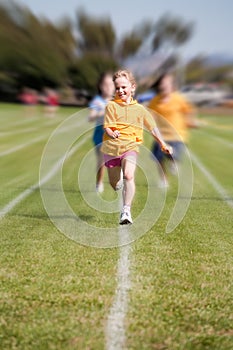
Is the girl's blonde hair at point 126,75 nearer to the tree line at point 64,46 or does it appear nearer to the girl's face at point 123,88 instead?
the girl's face at point 123,88

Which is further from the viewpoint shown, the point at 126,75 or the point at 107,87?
the point at 107,87

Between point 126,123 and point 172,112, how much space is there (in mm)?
4805

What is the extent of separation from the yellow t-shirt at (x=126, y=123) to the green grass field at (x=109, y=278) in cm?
46

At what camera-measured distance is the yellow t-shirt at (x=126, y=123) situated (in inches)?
234

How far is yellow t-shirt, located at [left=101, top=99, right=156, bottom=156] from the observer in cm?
595

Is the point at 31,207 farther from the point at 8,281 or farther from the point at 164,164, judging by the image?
the point at 164,164

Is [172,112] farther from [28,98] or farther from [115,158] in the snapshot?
[28,98]

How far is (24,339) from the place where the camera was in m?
3.59

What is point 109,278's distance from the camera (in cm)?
481

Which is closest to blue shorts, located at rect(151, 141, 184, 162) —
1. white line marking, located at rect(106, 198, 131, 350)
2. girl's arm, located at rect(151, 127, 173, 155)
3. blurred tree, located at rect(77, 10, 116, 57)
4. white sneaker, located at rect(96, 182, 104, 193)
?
white sneaker, located at rect(96, 182, 104, 193)

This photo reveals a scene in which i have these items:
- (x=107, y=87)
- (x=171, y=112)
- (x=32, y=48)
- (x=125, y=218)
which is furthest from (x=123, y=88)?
(x=32, y=48)

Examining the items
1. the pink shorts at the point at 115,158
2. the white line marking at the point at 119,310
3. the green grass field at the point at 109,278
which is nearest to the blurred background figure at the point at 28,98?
the green grass field at the point at 109,278

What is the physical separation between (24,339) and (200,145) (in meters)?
19.8

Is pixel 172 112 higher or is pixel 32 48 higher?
pixel 32 48
